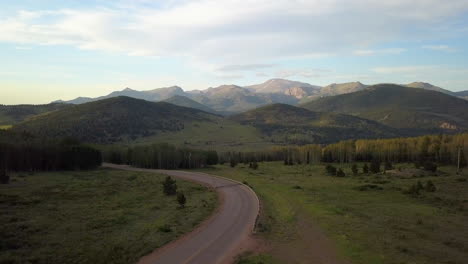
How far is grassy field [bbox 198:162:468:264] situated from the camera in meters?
27.8

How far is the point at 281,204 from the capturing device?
52.4 metres

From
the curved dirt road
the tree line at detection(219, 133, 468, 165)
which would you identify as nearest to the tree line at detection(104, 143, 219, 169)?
the tree line at detection(219, 133, 468, 165)

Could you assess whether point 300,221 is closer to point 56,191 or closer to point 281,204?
point 281,204

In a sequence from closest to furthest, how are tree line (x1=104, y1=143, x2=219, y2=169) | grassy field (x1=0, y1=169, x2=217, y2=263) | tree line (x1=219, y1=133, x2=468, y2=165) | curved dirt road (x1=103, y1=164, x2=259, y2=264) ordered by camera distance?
curved dirt road (x1=103, y1=164, x2=259, y2=264) < grassy field (x1=0, y1=169, x2=217, y2=263) < tree line (x1=219, y1=133, x2=468, y2=165) < tree line (x1=104, y1=143, x2=219, y2=169)

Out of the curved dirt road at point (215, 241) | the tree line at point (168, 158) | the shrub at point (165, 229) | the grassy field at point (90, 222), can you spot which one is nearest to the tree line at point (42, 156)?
the tree line at point (168, 158)

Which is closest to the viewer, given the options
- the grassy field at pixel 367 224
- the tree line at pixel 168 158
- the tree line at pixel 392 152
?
the grassy field at pixel 367 224

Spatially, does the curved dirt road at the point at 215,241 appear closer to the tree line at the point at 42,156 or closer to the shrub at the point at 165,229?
the shrub at the point at 165,229

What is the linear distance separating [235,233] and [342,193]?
128 feet

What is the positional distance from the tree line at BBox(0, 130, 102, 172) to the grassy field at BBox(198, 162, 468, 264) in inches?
2962

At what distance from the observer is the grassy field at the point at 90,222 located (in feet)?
91.8

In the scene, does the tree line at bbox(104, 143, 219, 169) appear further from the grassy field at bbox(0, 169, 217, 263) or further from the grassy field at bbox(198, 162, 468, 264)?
the grassy field at bbox(198, 162, 468, 264)

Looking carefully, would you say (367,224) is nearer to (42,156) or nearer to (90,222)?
(90,222)

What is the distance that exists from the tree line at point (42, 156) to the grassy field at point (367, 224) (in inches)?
2962

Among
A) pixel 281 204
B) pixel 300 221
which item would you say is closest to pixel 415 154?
pixel 281 204
